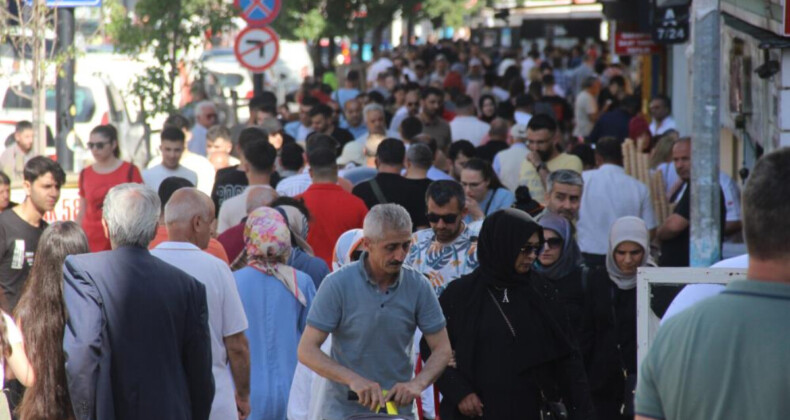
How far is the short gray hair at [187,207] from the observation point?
636 cm

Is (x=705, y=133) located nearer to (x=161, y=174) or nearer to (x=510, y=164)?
(x=161, y=174)

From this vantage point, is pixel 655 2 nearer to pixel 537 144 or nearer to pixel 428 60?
pixel 537 144

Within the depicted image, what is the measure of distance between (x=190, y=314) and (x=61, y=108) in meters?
10.0

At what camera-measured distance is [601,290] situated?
740cm

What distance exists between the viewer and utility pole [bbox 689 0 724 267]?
739 centimetres

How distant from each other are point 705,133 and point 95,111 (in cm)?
1453

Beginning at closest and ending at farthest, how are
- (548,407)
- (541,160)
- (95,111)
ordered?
(548,407) < (541,160) < (95,111)

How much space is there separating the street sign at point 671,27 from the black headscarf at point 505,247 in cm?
1015

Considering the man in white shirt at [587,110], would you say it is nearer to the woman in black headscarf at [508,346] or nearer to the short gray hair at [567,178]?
the short gray hair at [567,178]

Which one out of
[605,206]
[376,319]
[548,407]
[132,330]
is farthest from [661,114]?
[132,330]

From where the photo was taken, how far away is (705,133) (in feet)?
24.5

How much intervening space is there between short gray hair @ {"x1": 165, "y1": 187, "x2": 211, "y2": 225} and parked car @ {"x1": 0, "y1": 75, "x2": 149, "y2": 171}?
42.6 feet

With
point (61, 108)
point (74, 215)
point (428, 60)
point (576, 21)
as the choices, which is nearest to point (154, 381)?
point (74, 215)

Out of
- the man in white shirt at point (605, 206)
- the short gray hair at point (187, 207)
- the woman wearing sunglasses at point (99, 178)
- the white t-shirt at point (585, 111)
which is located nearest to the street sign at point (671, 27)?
the man in white shirt at point (605, 206)
